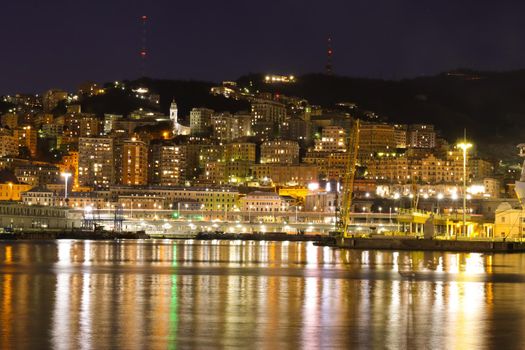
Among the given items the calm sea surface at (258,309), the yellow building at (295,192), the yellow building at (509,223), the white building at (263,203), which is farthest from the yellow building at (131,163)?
the calm sea surface at (258,309)

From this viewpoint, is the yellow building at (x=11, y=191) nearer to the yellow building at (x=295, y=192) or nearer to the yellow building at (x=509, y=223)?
the yellow building at (x=295, y=192)

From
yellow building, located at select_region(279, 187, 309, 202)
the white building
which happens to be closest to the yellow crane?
the white building

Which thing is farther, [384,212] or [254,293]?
[384,212]

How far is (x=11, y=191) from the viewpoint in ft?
566

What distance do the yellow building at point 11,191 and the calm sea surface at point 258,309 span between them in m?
129

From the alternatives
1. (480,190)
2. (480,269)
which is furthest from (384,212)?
(480,269)

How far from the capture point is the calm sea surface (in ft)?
70.5

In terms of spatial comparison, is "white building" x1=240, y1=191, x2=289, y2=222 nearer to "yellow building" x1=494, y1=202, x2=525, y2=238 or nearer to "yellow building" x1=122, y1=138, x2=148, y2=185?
"yellow building" x1=122, y1=138, x2=148, y2=185

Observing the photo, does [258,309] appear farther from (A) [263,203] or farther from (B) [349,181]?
(A) [263,203]

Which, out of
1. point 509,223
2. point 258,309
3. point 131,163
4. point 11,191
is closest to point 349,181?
point 509,223

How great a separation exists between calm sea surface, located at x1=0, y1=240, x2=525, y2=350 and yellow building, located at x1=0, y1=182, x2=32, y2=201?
129 meters

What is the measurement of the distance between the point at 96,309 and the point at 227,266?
81.9 ft

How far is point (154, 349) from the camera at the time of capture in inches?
785

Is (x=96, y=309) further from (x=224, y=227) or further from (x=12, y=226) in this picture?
(x=224, y=227)
